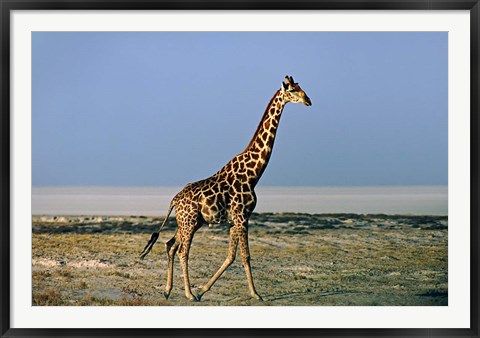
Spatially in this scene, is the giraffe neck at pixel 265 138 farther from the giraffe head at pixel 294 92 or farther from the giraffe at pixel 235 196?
the giraffe head at pixel 294 92

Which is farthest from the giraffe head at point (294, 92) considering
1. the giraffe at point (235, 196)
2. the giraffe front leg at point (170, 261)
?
the giraffe front leg at point (170, 261)

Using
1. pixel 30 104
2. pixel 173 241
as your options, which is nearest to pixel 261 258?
pixel 173 241

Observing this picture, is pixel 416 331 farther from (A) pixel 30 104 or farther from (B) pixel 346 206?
(B) pixel 346 206

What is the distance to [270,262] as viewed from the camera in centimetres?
1287

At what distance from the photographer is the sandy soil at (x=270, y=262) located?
33.9 feet

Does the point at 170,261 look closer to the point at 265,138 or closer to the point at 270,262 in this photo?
the point at 265,138

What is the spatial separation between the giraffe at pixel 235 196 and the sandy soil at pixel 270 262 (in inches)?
24.0

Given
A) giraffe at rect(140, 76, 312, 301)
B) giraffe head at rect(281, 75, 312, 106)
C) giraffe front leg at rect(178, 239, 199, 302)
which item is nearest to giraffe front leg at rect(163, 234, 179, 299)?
giraffe at rect(140, 76, 312, 301)

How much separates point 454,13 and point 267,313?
13.3 ft

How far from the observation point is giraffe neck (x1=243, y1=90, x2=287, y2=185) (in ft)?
32.8

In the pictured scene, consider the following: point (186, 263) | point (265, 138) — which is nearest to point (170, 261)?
point (186, 263)

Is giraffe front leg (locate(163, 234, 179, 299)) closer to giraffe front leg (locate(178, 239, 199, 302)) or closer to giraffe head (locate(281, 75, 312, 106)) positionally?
giraffe front leg (locate(178, 239, 199, 302))

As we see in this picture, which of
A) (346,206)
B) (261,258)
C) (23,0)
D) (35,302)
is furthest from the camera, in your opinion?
(346,206)

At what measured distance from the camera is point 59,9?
29.5ft
